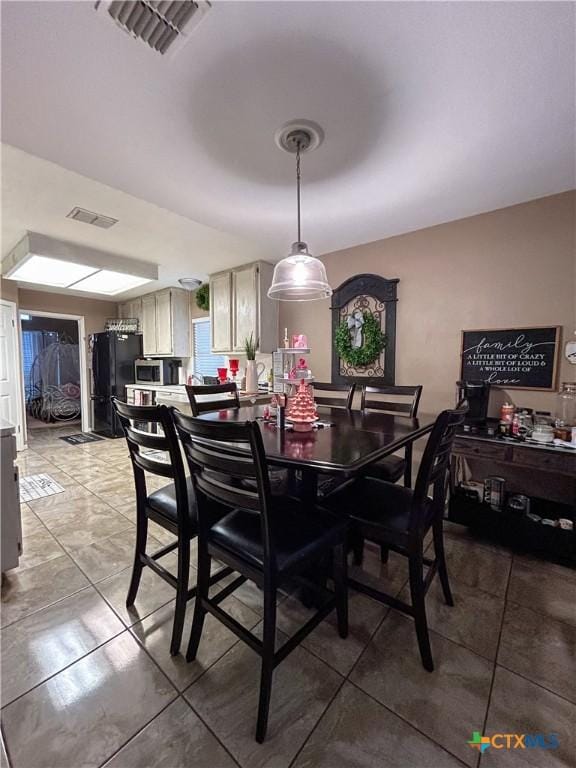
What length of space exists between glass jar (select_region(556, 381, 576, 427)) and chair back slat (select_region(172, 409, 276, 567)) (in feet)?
7.58

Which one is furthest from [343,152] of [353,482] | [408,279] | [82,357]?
[82,357]

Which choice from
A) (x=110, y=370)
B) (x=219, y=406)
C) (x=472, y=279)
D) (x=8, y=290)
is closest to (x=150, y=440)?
(x=219, y=406)

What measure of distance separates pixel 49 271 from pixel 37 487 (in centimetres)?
251

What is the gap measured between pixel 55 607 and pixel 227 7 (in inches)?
109

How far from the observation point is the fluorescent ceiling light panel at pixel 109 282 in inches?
158

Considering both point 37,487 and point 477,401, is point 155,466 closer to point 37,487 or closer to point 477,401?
point 477,401

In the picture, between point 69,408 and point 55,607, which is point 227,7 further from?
point 69,408

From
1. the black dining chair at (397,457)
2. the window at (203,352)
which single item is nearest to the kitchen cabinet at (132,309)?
the window at (203,352)

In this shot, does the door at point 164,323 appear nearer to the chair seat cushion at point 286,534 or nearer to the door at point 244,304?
the door at point 244,304

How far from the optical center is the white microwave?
16.9 ft

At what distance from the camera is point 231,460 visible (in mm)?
1077

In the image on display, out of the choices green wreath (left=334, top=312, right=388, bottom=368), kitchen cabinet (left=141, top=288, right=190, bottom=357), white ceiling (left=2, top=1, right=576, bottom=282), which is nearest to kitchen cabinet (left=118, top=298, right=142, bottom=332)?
kitchen cabinet (left=141, top=288, right=190, bottom=357)

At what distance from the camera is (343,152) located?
185 cm

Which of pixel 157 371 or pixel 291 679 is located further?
pixel 157 371
